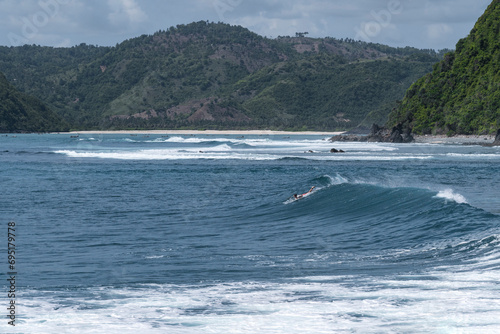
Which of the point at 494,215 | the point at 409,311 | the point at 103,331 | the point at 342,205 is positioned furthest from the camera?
the point at 342,205

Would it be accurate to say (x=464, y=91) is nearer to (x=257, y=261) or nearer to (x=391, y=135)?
(x=391, y=135)

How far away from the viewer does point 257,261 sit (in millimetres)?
16672

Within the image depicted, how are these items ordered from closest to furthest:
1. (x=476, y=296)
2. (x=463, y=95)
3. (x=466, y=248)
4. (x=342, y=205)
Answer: (x=476, y=296), (x=466, y=248), (x=342, y=205), (x=463, y=95)

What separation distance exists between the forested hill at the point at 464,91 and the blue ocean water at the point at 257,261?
303 ft

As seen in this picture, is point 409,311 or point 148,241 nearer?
point 409,311

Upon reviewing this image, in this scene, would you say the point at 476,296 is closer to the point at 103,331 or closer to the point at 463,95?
the point at 103,331

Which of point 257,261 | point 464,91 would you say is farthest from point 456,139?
point 257,261

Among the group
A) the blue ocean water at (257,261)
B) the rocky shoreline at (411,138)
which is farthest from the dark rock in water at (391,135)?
the blue ocean water at (257,261)

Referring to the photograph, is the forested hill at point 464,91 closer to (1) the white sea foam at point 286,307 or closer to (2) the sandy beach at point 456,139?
(2) the sandy beach at point 456,139

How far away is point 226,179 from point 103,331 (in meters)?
33.9

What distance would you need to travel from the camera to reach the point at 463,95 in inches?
5049

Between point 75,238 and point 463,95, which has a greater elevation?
point 463,95

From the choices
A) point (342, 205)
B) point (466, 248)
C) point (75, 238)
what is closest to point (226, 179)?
point (342, 205)

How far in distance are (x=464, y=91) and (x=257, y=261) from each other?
120867 millimetres
